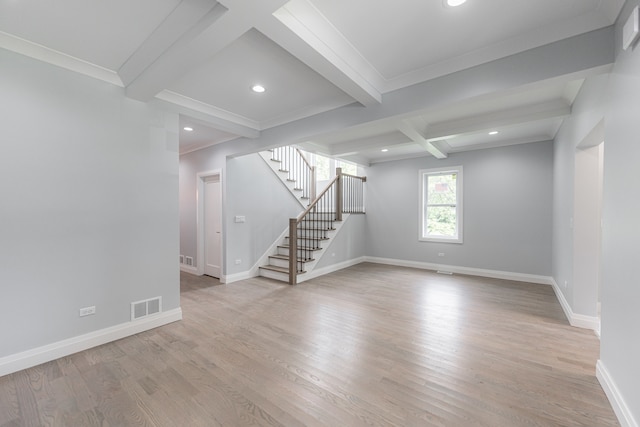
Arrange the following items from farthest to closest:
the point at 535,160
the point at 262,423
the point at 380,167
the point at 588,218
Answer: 1. the point at 380,167
2. the point at 535,160
3. the point at 588,218
4. the point at 262,423

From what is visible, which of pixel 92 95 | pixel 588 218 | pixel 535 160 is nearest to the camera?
pixel 92 95

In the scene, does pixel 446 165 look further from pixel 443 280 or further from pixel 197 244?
pixel 197 244

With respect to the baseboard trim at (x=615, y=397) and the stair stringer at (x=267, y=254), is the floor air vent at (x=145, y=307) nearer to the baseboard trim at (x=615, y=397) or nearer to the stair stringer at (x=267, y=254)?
the stair stringer at (x=267, y=254)

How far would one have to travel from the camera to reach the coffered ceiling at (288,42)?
1762 millimetres

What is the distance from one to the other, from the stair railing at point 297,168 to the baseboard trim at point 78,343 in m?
3.73

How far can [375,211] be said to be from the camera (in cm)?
696

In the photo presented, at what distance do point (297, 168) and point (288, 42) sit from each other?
4786mm

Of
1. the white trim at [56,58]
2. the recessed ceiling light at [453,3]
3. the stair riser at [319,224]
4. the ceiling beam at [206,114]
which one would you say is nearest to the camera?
the recessed ceiling light at [453,3]

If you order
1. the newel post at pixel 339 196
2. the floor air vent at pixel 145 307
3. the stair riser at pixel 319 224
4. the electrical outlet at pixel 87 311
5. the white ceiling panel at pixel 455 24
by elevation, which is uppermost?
the white ceiling panel at pixel 455 24

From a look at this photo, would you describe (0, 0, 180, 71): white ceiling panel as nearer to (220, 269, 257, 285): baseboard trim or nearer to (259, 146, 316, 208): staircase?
(259, 146, 316, 208): staircase

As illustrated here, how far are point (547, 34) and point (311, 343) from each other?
3293 mm

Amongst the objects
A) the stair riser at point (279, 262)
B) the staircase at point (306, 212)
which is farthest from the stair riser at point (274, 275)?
the stair riser at point (279, 262)

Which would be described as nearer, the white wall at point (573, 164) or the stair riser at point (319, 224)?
the white wall at point (573, 164)

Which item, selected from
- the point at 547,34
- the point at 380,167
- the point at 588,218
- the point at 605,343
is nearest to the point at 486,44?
the point at 547,34
